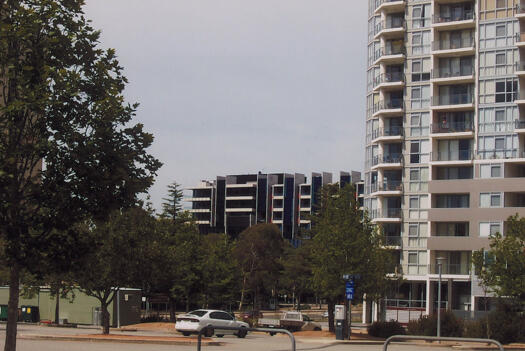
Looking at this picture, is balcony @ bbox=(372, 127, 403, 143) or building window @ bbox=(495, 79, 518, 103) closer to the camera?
building window @ bbox=(495, 79, 518, 103)

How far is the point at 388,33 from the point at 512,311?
4404 centimetres

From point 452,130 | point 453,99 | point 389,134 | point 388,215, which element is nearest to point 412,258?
point 388,215

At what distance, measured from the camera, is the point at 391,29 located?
82.6 meters

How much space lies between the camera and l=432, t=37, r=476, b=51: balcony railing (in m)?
78.0

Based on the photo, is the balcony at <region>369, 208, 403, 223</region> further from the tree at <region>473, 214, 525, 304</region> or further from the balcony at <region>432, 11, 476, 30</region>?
the tree at <region>473, 214, 525, 304</region>

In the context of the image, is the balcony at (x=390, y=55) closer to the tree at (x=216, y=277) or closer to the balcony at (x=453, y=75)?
the balcony at (x=453, y=75)

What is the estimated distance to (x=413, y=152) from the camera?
268ft

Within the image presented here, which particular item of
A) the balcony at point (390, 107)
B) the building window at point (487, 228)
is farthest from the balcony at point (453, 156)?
the building window at point (487, 228)

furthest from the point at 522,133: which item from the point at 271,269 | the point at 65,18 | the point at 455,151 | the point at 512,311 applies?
the point at 65,18

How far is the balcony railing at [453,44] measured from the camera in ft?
256

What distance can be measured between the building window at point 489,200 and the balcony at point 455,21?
55.1 ft

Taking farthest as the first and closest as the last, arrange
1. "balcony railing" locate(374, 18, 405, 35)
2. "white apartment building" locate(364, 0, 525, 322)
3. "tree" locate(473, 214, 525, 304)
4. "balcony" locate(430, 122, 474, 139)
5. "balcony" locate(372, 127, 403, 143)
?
"balcony railing" locate(374, 18, 405, 35) < "balcony" locate(372, 127, 403, 143) < "balcony" locate(430, 122, 474, 139) < "white apartment building" locate(364, 0, 525, 322) < "tree" locate(473, 214, 525, 304)

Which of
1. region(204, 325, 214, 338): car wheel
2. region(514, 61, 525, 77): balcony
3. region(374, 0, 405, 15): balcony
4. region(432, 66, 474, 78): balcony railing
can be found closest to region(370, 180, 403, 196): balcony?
region(432, 66, 474, 78): balcony railing

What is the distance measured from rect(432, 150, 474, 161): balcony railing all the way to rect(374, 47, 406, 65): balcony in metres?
10.8
